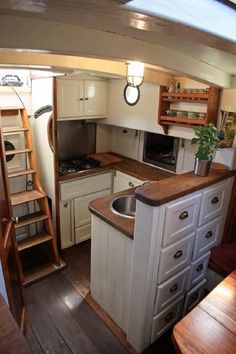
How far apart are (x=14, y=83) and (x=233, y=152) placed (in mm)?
2370

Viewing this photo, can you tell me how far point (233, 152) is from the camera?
205cm

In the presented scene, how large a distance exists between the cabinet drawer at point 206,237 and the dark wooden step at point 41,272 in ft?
5.00

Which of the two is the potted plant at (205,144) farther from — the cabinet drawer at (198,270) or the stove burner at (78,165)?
the stove burner at (78,165)

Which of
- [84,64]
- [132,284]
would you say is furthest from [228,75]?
[132,284]

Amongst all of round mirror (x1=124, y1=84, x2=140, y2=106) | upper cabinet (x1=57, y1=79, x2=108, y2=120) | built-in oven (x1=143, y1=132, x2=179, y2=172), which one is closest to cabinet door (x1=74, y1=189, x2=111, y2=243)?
built-in oven (x1=143, y1=132, x2=179, y2=172)

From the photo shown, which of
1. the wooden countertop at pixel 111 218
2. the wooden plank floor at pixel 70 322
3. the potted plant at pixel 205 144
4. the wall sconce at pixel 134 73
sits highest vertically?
the wall sconce at pixel 134 73

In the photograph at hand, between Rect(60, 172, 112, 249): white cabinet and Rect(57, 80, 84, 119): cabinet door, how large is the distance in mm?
769

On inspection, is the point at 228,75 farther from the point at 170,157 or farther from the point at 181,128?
the point at 170,157

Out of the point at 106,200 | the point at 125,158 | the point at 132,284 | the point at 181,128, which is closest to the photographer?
the point at 132,284

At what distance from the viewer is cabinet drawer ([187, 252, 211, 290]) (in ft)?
6.82

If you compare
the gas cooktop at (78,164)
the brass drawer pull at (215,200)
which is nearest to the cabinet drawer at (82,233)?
the gas cooktop at (78,164)

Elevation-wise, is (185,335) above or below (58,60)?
below

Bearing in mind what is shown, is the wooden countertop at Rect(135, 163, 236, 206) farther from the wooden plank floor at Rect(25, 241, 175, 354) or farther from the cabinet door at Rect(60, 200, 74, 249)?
the cabinet door at Rect(60, 200, 74, 249)

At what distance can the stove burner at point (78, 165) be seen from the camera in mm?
2995
